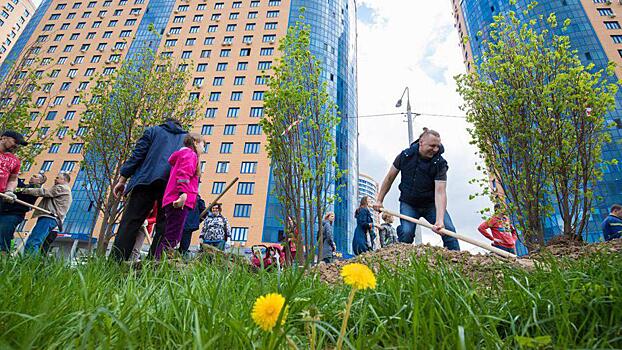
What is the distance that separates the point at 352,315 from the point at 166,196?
2.78 m

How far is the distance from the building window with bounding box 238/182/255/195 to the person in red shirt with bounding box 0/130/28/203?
3581 cm

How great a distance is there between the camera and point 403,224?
527 centimetres

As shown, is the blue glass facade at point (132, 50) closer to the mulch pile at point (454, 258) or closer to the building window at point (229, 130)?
the building window at point (229, 130)

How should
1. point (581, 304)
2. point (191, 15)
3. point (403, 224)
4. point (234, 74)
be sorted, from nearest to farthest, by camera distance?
point (581, 304) → point (403, 224) → point (234, 74) → point (191, 15)

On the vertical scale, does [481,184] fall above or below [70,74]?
below

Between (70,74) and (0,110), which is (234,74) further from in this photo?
(0,110)

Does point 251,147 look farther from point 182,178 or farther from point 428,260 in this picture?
point 428,260

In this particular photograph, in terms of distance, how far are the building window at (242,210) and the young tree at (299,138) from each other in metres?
32.5

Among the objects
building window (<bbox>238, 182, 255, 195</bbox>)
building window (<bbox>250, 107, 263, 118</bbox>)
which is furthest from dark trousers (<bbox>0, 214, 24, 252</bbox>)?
building window (<bbox>250, 107, 263, 118</bbox>)

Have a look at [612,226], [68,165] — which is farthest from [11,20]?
[612,226]

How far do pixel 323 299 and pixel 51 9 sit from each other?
80.8 metres

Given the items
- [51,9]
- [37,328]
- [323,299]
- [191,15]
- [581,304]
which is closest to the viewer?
[37,328]

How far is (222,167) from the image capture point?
42.5 metres

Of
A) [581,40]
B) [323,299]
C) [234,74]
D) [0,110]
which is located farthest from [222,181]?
[581,40]
